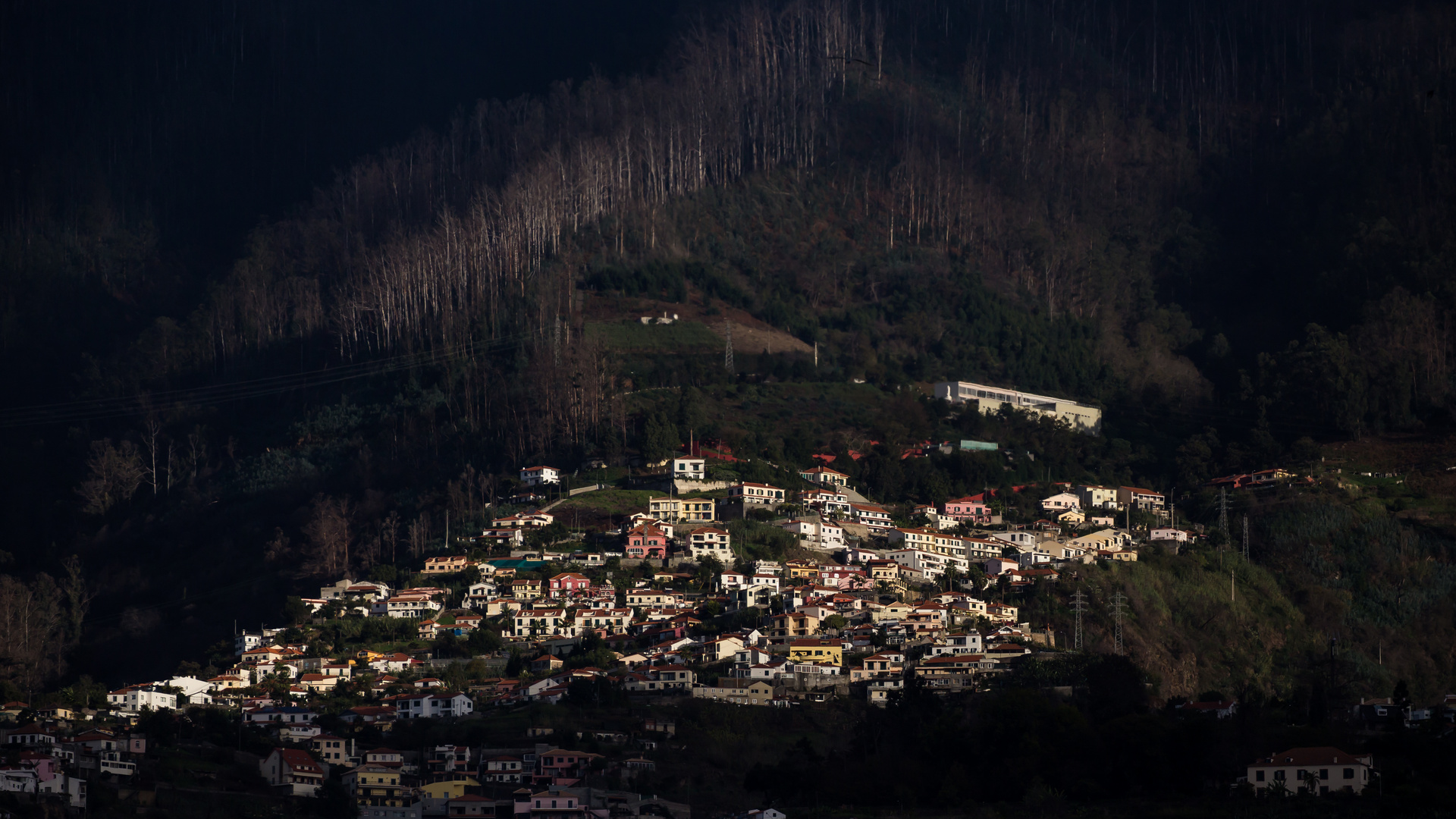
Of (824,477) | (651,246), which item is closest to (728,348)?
(651,246)

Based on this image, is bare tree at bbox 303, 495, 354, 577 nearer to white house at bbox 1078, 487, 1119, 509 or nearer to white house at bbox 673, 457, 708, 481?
white house at bbox 673, 457, 708, 481

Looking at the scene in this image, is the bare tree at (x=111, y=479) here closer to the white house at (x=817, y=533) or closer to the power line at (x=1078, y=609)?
the white house at (x=817, y=533)

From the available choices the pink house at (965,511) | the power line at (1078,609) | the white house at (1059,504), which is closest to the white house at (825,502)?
the pink house at (965,511)

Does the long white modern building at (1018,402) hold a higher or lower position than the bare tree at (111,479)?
higher

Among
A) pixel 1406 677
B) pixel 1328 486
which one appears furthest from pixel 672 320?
pixel 1406 677

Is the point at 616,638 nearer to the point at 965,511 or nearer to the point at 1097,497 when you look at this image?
the point at 965,511

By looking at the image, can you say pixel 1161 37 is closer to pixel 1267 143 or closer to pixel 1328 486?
pixel 1267 143
